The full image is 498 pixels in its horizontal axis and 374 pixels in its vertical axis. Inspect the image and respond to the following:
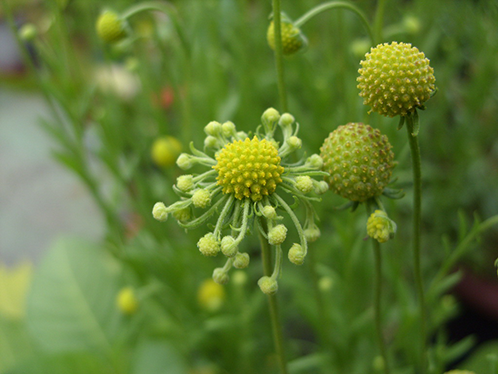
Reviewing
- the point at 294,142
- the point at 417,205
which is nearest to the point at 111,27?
the point at 294,142

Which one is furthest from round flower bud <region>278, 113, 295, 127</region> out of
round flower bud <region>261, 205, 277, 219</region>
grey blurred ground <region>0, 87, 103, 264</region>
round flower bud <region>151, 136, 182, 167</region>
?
grey blurred ground <region>0, 87, 103, 264</region>

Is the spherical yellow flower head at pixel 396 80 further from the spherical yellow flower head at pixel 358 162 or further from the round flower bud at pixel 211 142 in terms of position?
the round flower bud at pixel 211 142

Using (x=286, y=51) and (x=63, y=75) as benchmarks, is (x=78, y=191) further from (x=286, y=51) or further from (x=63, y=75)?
(x=286, y=51)

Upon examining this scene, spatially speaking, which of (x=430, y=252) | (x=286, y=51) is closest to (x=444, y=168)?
(x=430, y=252)

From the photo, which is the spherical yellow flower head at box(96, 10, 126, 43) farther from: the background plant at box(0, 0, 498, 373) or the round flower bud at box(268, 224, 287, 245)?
the round flower bud at box(268, 224, 287, 245)

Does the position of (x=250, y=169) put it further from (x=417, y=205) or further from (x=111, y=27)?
(x=111, y=27)
